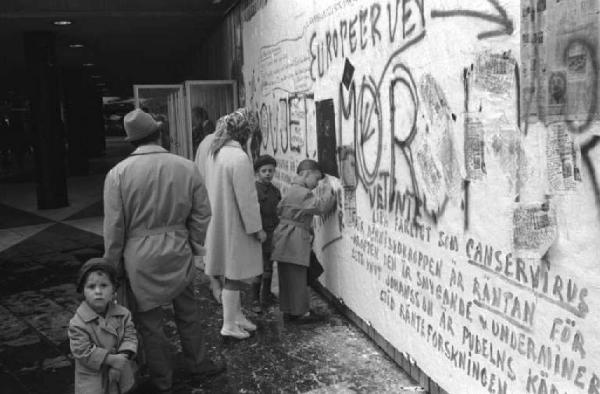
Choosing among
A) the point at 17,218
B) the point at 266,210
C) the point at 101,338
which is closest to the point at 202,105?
the point at 17,218

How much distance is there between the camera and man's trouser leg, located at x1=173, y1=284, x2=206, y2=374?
4.09 metres

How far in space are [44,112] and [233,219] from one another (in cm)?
876

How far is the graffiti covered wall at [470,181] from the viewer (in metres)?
2.32

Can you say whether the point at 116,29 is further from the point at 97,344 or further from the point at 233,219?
the point at 97,344

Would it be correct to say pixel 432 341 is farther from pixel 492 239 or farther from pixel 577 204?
pixel 577 204

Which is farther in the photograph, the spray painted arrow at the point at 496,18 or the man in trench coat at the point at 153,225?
the man in trench coat at the point at 153,225

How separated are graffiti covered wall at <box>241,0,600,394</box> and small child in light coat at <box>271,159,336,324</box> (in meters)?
0.23

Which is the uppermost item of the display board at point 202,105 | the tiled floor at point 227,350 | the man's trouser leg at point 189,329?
the display board at point 202,105

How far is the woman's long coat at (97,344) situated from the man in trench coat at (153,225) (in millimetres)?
386

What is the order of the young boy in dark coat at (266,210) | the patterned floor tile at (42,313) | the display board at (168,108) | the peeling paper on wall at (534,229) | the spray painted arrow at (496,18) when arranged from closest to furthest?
1. the peeling paper on wall at (534,229)
2. the spray painted arrow at (496,18)
3. the patterned floor tile at (42,313)
4. the young boy in dark coat at (266,210)
5. the display board at (168,108)

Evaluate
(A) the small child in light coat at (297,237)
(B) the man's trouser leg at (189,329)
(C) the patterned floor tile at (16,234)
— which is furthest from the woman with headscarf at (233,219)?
(C) the patterned floor tile at (16,234)

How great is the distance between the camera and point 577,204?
91.0 inches

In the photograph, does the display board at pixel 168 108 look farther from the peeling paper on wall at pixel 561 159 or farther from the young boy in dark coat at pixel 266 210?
the peeling paper on wall at pixel 561 159

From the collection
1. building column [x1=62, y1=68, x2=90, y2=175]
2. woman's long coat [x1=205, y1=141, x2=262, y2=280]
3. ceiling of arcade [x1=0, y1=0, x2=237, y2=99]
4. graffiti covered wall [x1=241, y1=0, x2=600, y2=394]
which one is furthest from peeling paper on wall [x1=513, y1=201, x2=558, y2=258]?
building column [x1=62, y1=68, x2=90, y2=175]
